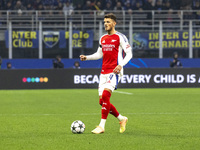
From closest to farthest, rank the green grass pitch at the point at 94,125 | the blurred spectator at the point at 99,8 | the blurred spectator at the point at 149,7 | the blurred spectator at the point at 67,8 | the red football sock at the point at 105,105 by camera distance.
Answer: the green grass pitch at the point at 94,125, the red football sock at the point at 105,105, the blurred spectator at the point at 99,8, the blurred spectator at the point at 67,8, the blurred spectator at the point at 149,7

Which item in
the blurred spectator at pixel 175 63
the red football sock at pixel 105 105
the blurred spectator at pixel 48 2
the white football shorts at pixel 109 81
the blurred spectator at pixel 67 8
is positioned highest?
the blurred spectator at pixel 48 2

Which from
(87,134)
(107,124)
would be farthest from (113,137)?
(107,124)

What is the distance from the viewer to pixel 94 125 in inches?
367

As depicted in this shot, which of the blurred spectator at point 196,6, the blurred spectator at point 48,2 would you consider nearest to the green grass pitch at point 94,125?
the blurred spectator at point 48,2

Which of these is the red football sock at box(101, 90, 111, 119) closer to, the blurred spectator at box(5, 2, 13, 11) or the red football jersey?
the red football jersey

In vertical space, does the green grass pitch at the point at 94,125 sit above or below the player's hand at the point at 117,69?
below

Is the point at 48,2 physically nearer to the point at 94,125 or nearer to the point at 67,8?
the point at 67,8

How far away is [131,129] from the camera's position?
872 cm

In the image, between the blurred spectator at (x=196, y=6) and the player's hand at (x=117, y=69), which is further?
the blurred spectator at (x=196, y=6)

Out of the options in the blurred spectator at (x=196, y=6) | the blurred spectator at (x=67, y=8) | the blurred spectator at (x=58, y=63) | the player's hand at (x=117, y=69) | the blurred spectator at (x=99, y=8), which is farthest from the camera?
the blurred spectator at (x=196, y=6)

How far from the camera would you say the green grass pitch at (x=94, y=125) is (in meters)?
6.79

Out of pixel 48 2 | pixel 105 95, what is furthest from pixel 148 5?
pixel 105 95

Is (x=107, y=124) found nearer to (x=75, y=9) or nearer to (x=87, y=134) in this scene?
(x=87, y=134)

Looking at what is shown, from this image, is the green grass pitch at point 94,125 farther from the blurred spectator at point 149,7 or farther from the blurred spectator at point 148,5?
the blurred spectator at point 148,5
